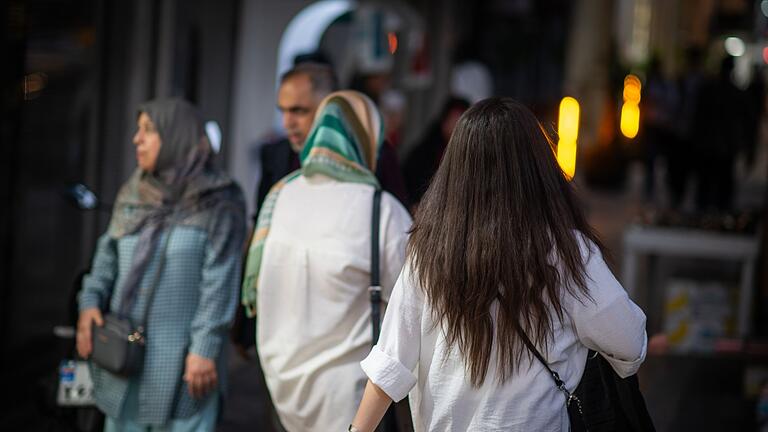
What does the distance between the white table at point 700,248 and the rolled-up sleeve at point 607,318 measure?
567 centimetres

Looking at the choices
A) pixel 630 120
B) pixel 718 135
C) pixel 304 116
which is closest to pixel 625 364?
pixel 304 116

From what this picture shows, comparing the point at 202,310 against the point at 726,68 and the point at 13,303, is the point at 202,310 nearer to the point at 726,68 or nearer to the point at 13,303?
the point at 13,303

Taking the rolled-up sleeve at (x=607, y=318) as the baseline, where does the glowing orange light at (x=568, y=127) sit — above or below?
above

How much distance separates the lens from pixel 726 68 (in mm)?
13922

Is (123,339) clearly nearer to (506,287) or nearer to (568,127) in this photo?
(506,287)

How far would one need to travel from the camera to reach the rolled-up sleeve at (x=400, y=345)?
3.12 m

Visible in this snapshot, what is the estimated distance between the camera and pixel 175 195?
4.36 m

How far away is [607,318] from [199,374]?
1.72m

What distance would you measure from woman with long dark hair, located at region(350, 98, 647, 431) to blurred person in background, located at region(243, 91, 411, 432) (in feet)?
2.72

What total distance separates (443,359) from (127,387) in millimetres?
1567

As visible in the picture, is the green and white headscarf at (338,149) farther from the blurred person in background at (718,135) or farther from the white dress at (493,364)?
the blurred person in background at (718,135)

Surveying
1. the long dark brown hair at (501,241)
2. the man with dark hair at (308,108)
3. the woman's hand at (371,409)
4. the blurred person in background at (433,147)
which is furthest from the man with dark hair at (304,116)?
the blurred person in background at (433,147)

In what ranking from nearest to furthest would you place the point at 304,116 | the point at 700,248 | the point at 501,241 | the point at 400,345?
the point at 501,241 < the point at 400,345 < the point at 304,116 < the point at 700,248

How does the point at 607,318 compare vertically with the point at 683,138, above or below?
below
